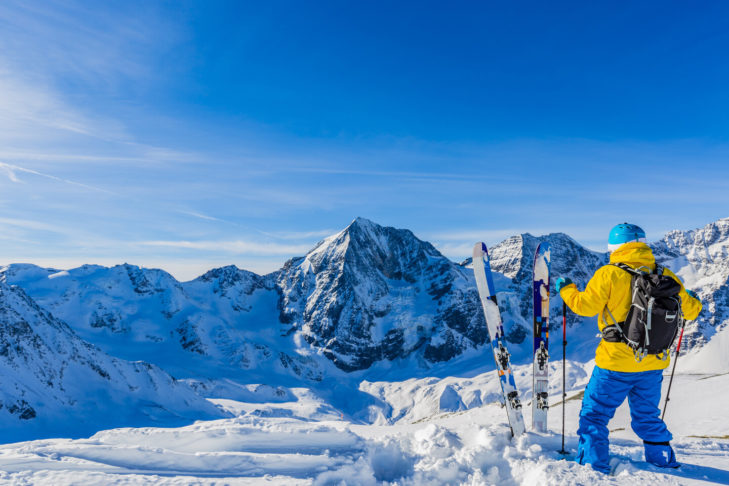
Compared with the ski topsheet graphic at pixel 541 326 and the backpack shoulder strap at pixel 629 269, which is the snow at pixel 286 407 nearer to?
the ski topsheet graphic at pixel 541 326

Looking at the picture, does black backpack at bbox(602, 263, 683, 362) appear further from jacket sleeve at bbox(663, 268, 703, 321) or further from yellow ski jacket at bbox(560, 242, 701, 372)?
jacket sleeve at bbox(663, 268, 703, 321)

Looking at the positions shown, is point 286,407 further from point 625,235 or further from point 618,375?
point 625,235

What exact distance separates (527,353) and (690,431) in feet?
541

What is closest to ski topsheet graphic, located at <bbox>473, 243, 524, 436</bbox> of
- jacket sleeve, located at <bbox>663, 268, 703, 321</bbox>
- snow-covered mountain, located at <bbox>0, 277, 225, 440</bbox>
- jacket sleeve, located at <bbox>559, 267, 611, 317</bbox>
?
jacket sleeve, located at <bbox>559, 267, 611, 317</bbox>

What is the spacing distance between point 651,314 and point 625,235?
50.1 inches

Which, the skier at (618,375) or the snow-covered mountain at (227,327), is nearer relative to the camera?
the skier at (618,375)

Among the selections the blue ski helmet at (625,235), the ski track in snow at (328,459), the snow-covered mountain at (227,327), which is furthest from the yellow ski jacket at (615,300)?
the snow-covered mountain at (227,327)

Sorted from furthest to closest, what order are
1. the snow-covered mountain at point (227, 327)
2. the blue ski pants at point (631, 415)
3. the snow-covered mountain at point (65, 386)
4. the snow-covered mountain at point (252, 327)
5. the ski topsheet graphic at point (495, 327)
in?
the snow-covered mountain at point (252, 327) < the snow-covered mountain at point (227, 327) < the snow-covered mountain at point (65, 386) < the ski topsheet graphic at point (495, 327) < the blue ski pants at point (631, 415)

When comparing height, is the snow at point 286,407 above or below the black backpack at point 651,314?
below

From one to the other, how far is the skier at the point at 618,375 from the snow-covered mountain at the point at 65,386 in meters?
70.7

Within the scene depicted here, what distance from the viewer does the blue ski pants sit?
239 inches

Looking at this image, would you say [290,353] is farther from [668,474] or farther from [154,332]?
[668,474]

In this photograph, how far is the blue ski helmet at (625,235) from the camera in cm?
644

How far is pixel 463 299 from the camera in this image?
19662 cm
